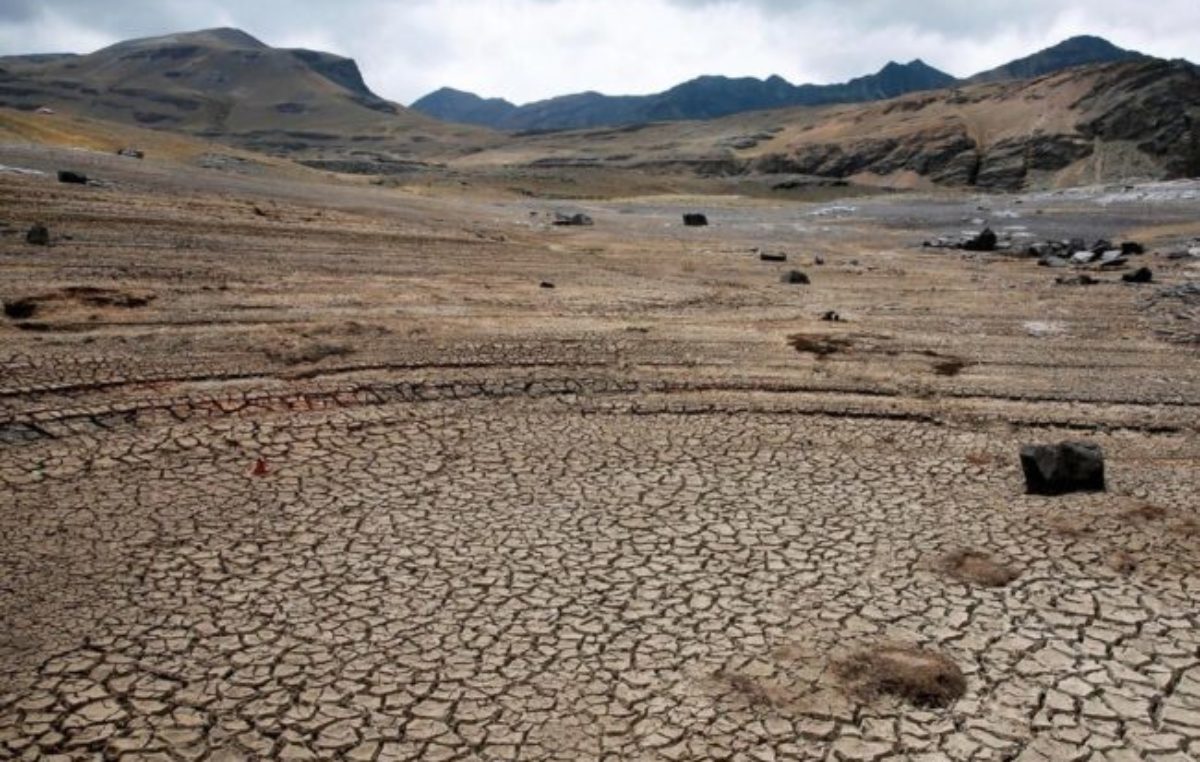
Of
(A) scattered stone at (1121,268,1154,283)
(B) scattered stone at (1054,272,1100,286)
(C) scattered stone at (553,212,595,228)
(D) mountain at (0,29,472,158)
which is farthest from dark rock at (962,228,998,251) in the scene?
(D) mountain at (0,29,472,158)

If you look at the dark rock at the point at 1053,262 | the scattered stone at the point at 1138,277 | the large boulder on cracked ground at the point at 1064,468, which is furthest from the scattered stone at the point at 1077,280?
the large boulder on cracked ground at the point at 1064,468

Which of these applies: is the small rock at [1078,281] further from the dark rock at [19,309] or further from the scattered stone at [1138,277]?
the dark rock at [19,309]

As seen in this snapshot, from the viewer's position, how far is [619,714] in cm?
507

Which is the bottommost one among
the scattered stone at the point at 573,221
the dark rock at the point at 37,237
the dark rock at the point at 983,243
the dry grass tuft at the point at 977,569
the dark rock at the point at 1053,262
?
the dry grass tuft at the point at 977,569

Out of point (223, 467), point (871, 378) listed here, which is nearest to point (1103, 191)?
point (871, 378)

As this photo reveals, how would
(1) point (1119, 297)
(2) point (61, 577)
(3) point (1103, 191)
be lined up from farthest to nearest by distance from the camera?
(3) point (1103, 191) → (1) point (1119, 297) → (2) point (61, 577)

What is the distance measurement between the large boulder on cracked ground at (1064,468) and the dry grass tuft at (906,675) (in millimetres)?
3048

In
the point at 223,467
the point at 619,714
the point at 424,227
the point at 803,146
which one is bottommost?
the point at 619,714

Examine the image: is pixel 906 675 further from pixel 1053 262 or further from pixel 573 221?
pixel 573 221

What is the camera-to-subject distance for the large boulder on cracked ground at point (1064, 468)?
789cm

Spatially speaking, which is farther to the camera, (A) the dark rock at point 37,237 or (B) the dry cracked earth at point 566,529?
(A) the dark rock at point 37,237

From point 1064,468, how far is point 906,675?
139 inches

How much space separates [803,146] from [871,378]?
78.7m

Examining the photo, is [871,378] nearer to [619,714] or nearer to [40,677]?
[619,714]
